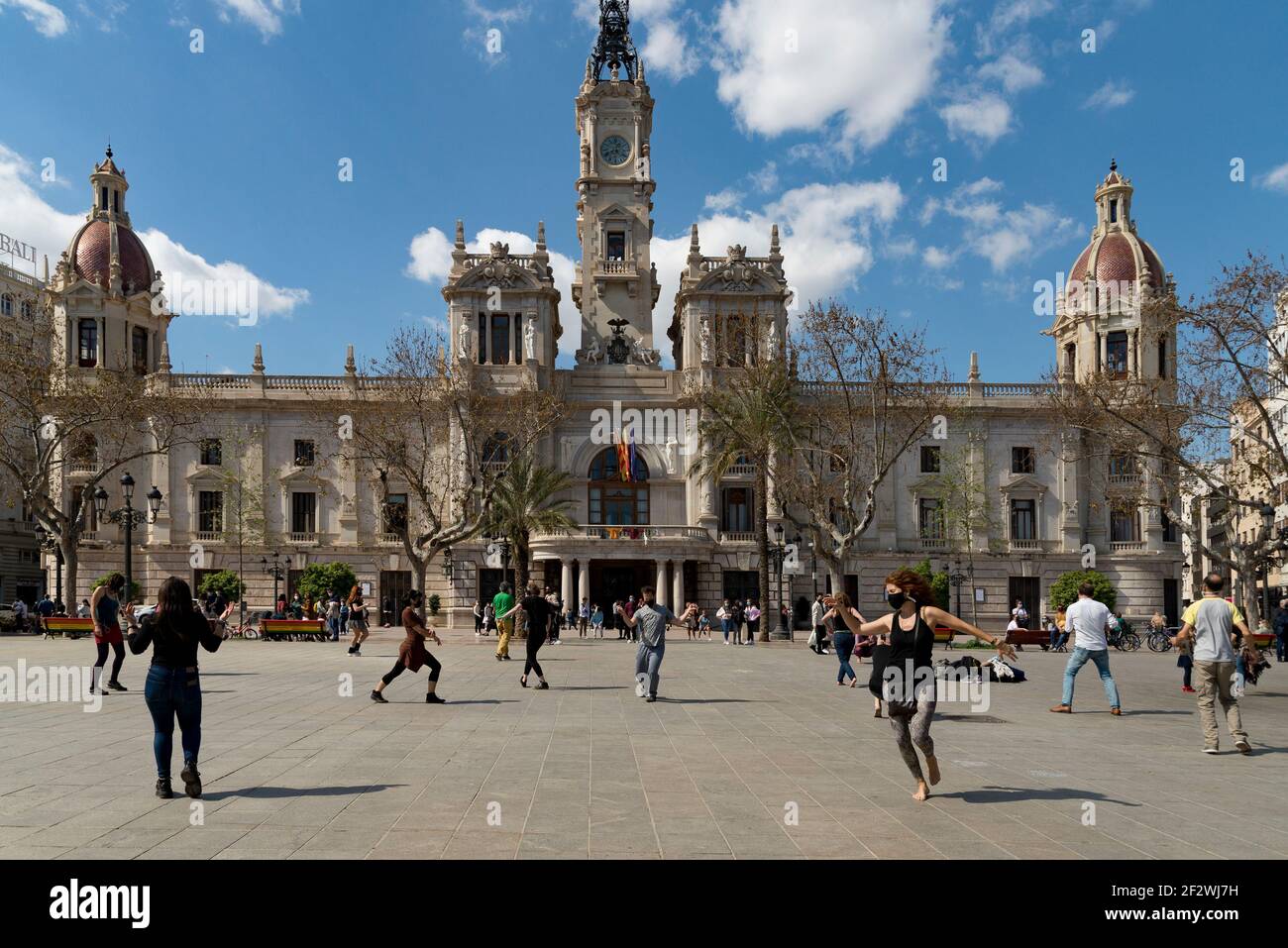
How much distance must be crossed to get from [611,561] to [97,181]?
34.2 m

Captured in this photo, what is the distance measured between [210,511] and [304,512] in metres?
4.40

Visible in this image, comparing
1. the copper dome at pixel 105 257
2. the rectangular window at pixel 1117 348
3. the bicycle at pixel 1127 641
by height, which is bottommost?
the bicycle at pixel 1127 641

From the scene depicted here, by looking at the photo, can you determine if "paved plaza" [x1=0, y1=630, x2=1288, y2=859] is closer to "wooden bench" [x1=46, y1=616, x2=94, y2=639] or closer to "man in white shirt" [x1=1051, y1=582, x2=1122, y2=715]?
"man in white shirt" [x1=1051, y1=582, x2=1122, y2=715]

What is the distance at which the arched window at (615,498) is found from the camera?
172 ft

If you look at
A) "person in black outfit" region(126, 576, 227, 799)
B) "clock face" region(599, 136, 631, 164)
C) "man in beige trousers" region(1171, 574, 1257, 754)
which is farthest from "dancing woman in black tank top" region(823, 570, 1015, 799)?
"clock face" region(599, 136, 631, 164)

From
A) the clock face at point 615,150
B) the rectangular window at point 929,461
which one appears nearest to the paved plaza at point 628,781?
the rectangular window at point 929,461

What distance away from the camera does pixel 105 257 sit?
55.4m

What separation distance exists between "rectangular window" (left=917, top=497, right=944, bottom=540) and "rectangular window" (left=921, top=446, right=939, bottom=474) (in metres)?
1.44

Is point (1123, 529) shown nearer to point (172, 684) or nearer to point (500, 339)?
point (500, 339)

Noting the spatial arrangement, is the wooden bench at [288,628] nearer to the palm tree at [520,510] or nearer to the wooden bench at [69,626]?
the wooden bench at [69,626]

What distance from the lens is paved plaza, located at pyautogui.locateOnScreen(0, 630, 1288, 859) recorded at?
6.88 meters

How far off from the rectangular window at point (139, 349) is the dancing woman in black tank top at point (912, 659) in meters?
54.1

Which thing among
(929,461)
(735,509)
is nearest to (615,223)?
(735,509)
